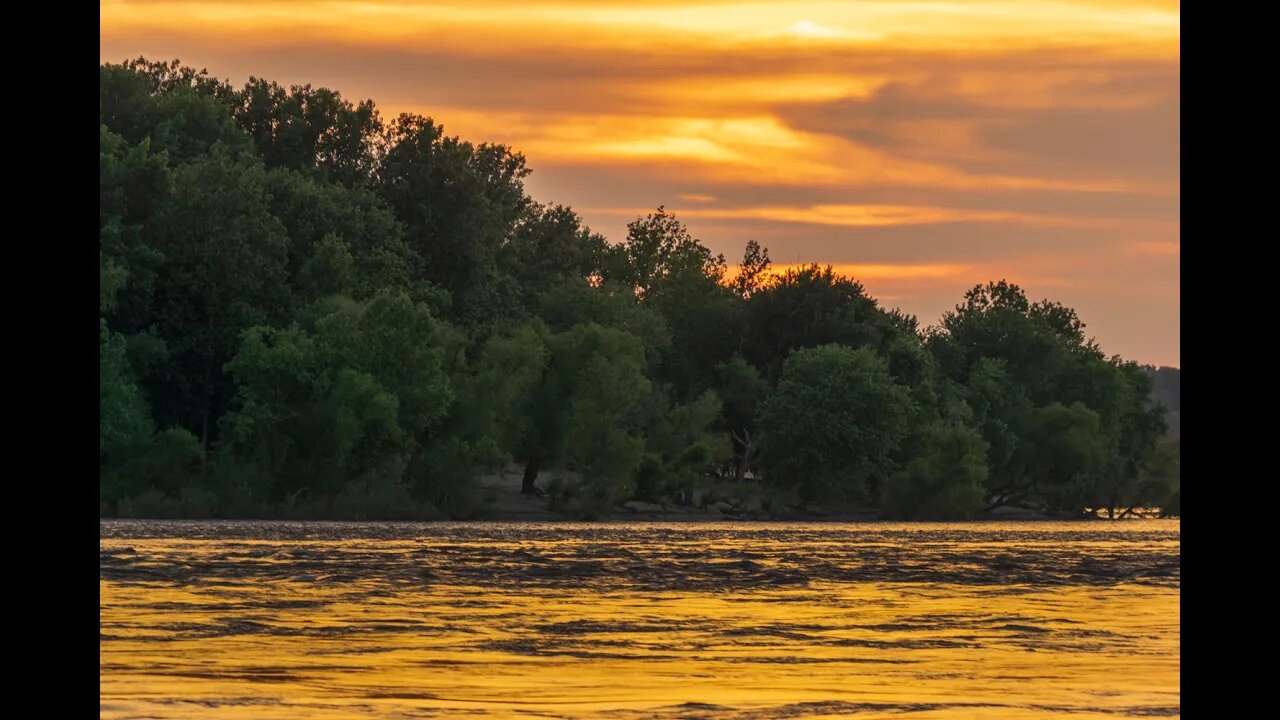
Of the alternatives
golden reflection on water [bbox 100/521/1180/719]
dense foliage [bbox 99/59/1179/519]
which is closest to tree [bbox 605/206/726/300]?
dense foliage [bbox 99/59/1179/519]

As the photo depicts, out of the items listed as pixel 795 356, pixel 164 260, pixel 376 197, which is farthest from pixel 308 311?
pixel 795 356

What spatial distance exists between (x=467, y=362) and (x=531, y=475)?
7.23 metres

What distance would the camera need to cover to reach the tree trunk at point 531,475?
9394 cm

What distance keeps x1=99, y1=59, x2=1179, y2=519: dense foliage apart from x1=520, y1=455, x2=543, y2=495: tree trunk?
234mm

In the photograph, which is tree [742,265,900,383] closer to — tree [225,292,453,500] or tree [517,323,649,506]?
tree [517,323,649,506]

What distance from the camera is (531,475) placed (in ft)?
310

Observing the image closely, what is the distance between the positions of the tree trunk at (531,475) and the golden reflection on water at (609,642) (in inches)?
1815

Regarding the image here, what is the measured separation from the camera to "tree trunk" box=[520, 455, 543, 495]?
93.9m

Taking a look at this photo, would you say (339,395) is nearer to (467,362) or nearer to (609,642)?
(467,362)

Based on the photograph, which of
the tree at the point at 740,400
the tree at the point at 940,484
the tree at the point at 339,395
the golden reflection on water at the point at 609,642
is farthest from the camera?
the tree at the point at 740,400

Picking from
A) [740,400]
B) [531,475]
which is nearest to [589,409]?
[531,475]

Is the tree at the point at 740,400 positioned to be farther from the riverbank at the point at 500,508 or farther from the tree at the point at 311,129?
the tree at the point at 311,129

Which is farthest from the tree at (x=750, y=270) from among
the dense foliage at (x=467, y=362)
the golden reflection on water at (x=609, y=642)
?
the golden reflection on water at (x=609, y=642)
